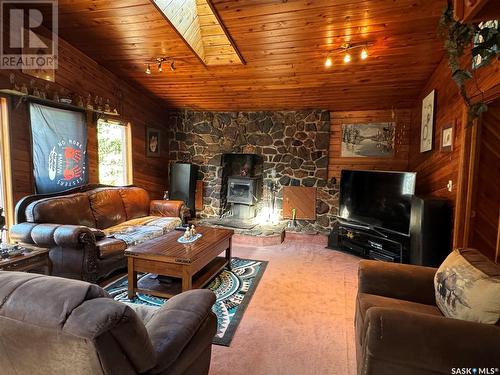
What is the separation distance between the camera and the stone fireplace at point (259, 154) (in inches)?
206

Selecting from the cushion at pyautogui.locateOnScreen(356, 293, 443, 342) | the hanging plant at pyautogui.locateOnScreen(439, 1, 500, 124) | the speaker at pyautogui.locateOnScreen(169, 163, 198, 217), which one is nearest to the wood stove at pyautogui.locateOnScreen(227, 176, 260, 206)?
the speaker at pyautogui.locateOnScreen(169, 163, 198, 217)

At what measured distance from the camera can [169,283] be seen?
9.68 ft

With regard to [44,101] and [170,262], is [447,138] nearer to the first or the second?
[170,262]

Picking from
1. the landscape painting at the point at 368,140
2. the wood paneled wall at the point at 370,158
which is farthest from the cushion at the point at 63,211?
the landscape painting at the point at 368,140

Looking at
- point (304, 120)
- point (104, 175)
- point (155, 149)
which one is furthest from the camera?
point (155, 149)

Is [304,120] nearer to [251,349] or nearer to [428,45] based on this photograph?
[428,45]

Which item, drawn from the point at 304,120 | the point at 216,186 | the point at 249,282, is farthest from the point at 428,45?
the point at 216,186

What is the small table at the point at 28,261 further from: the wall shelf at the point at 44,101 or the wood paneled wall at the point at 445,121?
the wood paneled wall at the point at 445,121

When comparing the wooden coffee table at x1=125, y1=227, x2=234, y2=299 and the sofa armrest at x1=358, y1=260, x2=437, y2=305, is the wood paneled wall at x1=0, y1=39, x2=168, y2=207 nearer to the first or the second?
the wooden coffee table at x1=125, y1=227, x2=234, y2=299

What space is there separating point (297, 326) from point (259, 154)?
363 centimetres

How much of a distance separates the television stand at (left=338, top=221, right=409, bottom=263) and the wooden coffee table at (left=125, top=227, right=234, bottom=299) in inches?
90.6

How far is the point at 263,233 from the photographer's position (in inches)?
190

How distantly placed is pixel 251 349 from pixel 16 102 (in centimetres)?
350

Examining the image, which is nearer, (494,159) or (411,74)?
(494,159)
